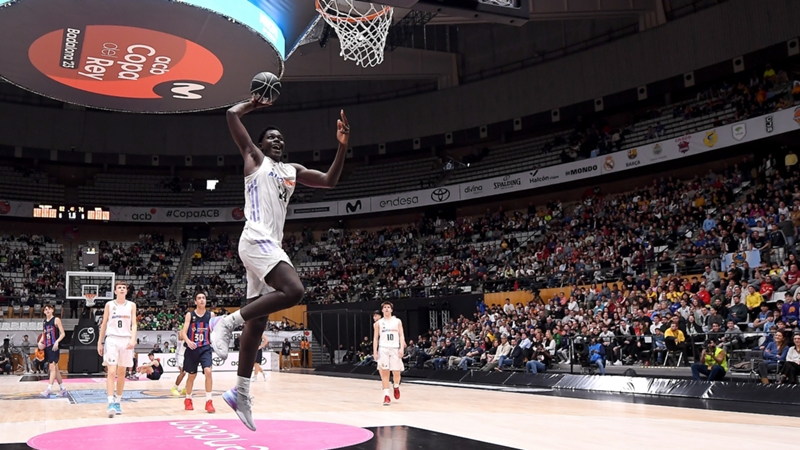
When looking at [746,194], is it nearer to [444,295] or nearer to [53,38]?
[444,295]

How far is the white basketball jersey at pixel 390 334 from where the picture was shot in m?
12.1

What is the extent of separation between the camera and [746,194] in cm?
2359

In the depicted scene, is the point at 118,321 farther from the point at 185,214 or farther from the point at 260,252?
the point at 185,214

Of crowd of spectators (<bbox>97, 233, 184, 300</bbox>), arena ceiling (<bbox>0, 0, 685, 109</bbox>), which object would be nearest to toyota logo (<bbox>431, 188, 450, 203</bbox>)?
arena ceiling (<bbox>0, 0, 685, 109</bbox>)

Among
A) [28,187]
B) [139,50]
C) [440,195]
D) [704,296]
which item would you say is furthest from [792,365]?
[28,187]

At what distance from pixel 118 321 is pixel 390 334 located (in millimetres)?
4581

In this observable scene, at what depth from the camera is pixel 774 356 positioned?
40.3ft

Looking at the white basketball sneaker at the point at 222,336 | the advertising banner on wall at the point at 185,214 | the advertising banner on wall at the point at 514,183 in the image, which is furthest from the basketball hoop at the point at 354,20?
the advertising banner on wall at the point at 185,214

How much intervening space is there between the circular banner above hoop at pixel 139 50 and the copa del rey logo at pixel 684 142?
18254 mm

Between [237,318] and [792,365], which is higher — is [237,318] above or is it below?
above

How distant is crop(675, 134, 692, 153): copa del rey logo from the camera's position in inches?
1016

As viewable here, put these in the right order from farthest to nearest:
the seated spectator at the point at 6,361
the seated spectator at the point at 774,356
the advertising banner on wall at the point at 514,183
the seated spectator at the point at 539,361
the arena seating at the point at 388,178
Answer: the arena seating at the point at 388,178
the seated spectator at the point at 6,361
the advertising banner on wall at the point at 514,183
the seated spectator at the point at 539,361
the seated spectator at the point at 774,356

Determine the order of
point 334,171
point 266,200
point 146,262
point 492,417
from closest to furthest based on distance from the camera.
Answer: point 266,200 → point 334,171 → point 492,417 → point 146,262

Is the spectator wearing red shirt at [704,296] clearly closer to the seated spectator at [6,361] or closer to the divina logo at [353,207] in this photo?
the divina logo at [353,207]
